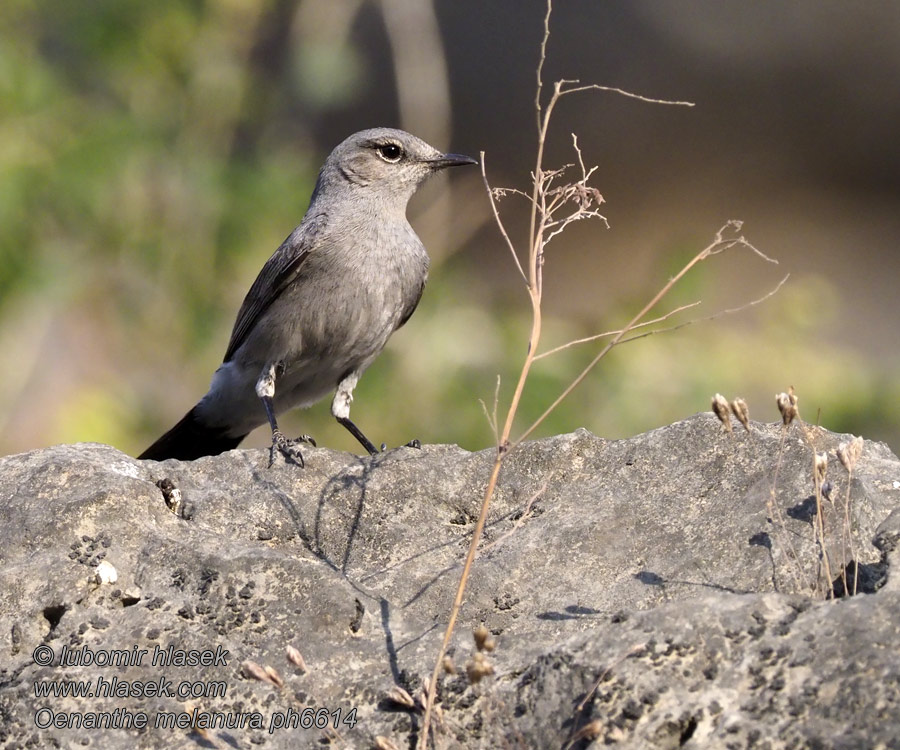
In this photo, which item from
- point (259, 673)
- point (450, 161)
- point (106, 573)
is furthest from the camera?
point (450, 161)

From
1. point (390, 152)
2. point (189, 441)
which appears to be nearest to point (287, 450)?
point (189, 441)

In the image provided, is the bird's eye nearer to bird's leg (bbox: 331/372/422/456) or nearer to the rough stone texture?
bird's leg (bbox: 331/372/422/456)

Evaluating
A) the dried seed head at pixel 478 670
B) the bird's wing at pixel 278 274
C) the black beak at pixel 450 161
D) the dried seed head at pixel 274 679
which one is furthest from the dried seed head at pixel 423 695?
the black beak at pixel 450 161

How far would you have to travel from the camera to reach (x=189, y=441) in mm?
6477

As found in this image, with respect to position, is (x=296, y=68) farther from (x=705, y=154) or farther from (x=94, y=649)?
(x=705, y=154)

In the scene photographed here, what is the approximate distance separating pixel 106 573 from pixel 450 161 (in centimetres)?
355

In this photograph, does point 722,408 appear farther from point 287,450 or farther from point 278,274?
point 278,274

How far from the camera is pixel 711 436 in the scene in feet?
13.1

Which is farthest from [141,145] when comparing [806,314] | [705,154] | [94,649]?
[705,154]

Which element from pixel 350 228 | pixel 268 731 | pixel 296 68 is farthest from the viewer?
pixel 296 68

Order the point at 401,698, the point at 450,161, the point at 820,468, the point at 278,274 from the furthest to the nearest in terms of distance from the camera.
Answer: the point at 450,161 < the point at 278,274 < the point at 820,468 < the point at 401,698

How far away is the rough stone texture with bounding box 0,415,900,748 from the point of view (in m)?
2.65

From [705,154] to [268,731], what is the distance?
43.3ft

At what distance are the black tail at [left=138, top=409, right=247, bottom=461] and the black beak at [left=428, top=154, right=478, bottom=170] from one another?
6.06ft
